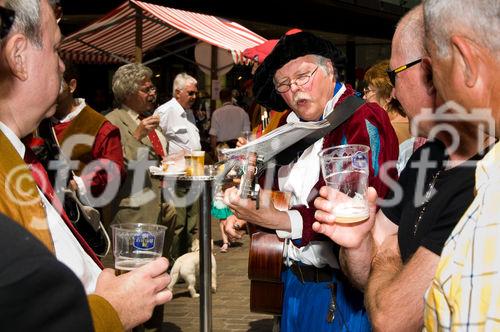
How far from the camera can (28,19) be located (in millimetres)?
1928

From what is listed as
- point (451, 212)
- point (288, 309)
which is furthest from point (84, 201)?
point (451, 212)

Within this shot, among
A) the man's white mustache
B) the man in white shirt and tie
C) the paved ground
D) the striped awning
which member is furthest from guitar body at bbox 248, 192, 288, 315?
the striped awning

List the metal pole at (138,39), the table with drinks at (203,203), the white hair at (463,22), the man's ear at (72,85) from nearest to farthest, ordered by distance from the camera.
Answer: the white hair at (463,22) < the table with drinks at (203,203) < the man's ear at (72,85) < the metal pole at (138,39)

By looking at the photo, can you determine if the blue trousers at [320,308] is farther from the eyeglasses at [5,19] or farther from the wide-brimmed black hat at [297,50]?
the eyeglasses at [5,19]

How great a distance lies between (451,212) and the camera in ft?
5.96

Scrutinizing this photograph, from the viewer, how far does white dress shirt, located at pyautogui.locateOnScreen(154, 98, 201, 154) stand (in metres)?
8.54

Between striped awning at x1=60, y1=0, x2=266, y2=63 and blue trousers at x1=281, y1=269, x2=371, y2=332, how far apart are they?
21.1 feet

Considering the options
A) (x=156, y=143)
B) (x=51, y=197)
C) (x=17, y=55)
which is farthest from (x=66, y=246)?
(x=156, y=143)

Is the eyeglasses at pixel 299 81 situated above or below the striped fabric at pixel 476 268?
above

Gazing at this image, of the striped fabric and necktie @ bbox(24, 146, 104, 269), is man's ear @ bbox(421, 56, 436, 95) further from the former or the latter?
necktie @ bbox(24, 146, 104, 269)

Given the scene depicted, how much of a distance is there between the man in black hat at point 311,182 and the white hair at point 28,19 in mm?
1409

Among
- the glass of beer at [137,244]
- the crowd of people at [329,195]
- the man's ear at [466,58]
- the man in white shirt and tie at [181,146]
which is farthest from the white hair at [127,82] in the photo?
the man's ear at [466,58]

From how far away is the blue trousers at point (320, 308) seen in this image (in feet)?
10.1

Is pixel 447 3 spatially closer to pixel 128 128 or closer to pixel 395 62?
pixel 395 62
